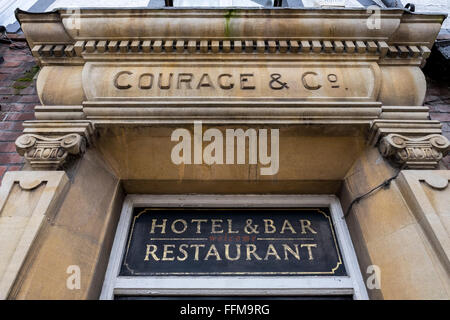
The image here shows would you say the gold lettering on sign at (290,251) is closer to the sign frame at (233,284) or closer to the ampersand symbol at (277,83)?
the sign frame at (233,284)

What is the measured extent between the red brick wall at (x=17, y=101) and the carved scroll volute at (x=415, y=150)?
1.48ft

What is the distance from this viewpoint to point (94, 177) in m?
2.17

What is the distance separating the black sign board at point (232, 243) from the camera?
2.15m

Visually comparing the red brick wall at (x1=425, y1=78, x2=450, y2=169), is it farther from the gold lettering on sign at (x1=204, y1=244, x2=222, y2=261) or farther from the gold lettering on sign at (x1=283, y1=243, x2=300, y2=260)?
the gold lettering on sign at (x1=204, y1=244, x2=222, y2=261)

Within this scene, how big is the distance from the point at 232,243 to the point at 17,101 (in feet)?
7.30

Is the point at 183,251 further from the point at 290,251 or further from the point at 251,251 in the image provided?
the point at 290,251

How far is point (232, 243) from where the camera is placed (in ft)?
7.50

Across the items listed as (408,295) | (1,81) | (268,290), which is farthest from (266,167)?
(1,81)

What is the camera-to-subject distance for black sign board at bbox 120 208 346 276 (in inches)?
84.7

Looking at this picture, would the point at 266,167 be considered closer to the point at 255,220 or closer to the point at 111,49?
the point at 255,220

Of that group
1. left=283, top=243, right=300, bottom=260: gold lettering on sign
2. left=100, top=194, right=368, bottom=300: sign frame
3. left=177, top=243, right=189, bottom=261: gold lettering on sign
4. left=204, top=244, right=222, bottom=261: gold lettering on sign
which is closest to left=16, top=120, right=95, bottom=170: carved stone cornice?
left=100, top=194, right=368, bottom=300: sign frame

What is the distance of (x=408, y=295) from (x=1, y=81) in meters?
3.62

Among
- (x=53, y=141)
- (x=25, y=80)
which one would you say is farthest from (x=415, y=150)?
(x=25, y=80)

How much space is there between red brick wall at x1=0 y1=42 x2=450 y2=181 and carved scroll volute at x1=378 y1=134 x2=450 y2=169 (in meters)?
0.45
